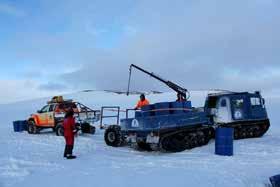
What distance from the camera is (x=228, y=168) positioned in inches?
435

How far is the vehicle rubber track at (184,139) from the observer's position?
14.7 meters

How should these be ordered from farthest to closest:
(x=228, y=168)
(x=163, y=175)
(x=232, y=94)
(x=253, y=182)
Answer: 1. (x=232, y=94)
2. (x=228, y=168)
3. (x=163, y=175)
4. (x=253, y=182)

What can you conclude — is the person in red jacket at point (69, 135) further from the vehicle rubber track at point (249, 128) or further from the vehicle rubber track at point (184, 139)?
the vehicle rubber track at point (249, 128)

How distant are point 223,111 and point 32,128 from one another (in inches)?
430

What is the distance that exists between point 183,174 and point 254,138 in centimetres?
950

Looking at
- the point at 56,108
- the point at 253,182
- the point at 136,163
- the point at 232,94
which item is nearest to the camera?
the point at 253,182

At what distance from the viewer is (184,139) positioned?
1528cm

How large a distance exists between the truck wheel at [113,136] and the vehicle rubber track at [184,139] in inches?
82.8

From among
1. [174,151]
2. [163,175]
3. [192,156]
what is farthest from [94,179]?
[174,151]

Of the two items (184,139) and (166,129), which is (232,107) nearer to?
(184,139)

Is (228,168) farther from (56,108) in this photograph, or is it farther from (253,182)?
(56,108)

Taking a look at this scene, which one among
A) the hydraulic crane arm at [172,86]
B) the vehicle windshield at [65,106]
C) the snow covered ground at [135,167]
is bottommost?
the snow covered ground at [135,167]

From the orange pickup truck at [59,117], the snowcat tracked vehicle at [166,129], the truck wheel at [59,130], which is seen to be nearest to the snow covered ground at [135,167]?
the snowcat tracked vehicle at [166,129]

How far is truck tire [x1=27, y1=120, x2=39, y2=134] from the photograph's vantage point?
905 inches
